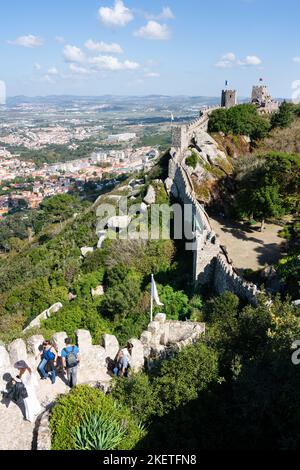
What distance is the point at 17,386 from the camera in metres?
7.59

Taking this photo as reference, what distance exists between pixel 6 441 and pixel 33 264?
63.7 feet

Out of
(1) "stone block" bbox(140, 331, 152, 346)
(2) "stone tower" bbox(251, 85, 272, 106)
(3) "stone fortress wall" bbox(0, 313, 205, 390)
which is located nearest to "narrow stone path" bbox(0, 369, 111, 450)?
(3) "stone fortress wall" bbox(0, 313, 205, 390)

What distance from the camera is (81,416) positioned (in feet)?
22.4

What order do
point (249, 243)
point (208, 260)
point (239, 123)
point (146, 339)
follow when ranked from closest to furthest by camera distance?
point (146, 339), point (208, 260), point (249, 243), point (239, 123)

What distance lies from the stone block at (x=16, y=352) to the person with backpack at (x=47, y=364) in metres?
0.41

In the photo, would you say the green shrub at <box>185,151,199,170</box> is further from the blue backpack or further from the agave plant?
the agave plant

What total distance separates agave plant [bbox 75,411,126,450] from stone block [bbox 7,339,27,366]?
7.12ft

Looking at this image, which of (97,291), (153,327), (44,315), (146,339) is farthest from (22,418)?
(97,291)

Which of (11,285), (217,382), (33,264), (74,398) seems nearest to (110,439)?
(74,398)

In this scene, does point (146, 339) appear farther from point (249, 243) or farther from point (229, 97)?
point (229, 97)

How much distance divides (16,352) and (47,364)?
2.23ft

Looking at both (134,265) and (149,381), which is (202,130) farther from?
(149,381)

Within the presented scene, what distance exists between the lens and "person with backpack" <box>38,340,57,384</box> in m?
8.09

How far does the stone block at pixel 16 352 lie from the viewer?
26.8 ft
